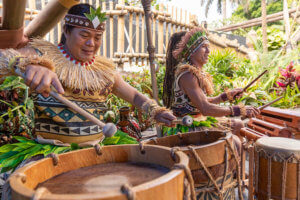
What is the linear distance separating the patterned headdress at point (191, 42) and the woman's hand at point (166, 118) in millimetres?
1052

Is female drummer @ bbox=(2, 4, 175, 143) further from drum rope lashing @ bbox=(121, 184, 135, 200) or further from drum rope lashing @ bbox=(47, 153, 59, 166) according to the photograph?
drum rope lashing @ bbox=(121, 184, 135, 200)

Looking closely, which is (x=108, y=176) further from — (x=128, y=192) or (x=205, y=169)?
(x=205, y=169)

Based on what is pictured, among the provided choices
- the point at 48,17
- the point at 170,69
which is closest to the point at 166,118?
the point at 48,17

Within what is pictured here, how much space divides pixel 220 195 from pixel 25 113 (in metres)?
2.63

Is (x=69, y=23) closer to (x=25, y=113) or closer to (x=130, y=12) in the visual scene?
(x=25, y=113)

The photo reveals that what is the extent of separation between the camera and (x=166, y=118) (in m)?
1.78

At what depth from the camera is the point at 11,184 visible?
2.61 feet

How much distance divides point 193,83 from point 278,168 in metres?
1.02

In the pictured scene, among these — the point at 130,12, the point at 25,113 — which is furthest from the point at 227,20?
the point at 25,113

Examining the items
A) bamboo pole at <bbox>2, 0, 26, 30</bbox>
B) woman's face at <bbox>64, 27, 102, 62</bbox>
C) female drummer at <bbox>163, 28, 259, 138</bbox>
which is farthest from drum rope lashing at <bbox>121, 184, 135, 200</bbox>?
female drummer at <bbox>163, 28, 259, 138</bbox>

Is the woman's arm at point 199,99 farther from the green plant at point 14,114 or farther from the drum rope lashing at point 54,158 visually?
the green plant at point 14,114

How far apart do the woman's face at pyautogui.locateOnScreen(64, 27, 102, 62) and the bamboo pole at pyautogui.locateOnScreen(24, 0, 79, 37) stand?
134 mm

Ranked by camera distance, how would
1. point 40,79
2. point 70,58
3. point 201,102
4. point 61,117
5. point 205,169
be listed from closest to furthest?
point 40,79
point 205,169
point 61,117
point 70,58
point 201,102

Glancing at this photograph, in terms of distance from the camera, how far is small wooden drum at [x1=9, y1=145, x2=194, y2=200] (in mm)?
737
